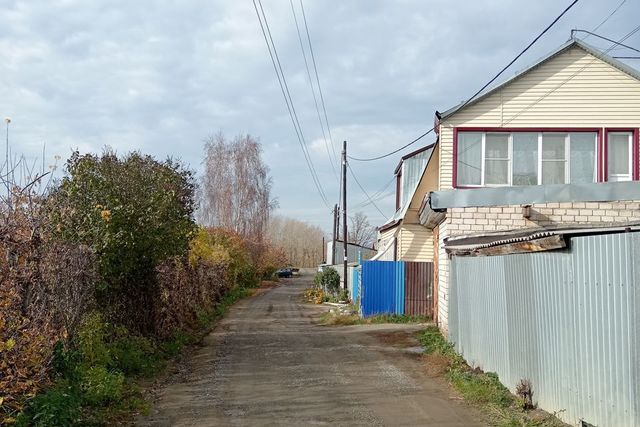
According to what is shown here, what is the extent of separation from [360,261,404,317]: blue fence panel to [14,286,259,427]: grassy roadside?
10.2m

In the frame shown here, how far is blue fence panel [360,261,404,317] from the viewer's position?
22.2 m

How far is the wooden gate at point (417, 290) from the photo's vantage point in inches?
862

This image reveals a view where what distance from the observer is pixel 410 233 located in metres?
24.0

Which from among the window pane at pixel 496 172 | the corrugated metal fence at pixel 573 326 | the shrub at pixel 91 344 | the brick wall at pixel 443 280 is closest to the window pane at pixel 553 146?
the window pane at pixel 496 172

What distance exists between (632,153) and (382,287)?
29.5 ft

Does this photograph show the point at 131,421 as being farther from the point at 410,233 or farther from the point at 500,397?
the point at 410,233

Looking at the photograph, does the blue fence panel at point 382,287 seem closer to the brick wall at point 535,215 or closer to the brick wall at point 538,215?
the brick wall at point 535,215

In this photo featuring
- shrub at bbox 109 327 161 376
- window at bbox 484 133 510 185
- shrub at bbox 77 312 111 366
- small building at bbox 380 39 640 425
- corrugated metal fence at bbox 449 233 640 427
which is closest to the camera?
corrugated metal fence at bbox 449 233 640 427

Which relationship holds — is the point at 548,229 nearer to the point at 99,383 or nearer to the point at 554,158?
the point at 99,383

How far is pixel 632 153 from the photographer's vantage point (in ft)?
58.3

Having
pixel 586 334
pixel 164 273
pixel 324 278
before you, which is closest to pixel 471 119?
pixel 164 273

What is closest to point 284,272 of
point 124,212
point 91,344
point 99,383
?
point 124,212

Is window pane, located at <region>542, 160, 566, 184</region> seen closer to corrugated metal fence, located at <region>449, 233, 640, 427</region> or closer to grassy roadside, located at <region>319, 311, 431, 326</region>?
grassy roadside, located at <region>319, 311, 431, 326</region>

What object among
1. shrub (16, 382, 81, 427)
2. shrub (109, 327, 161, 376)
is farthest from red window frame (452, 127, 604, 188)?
shrub (16, 382, 81, 427)
